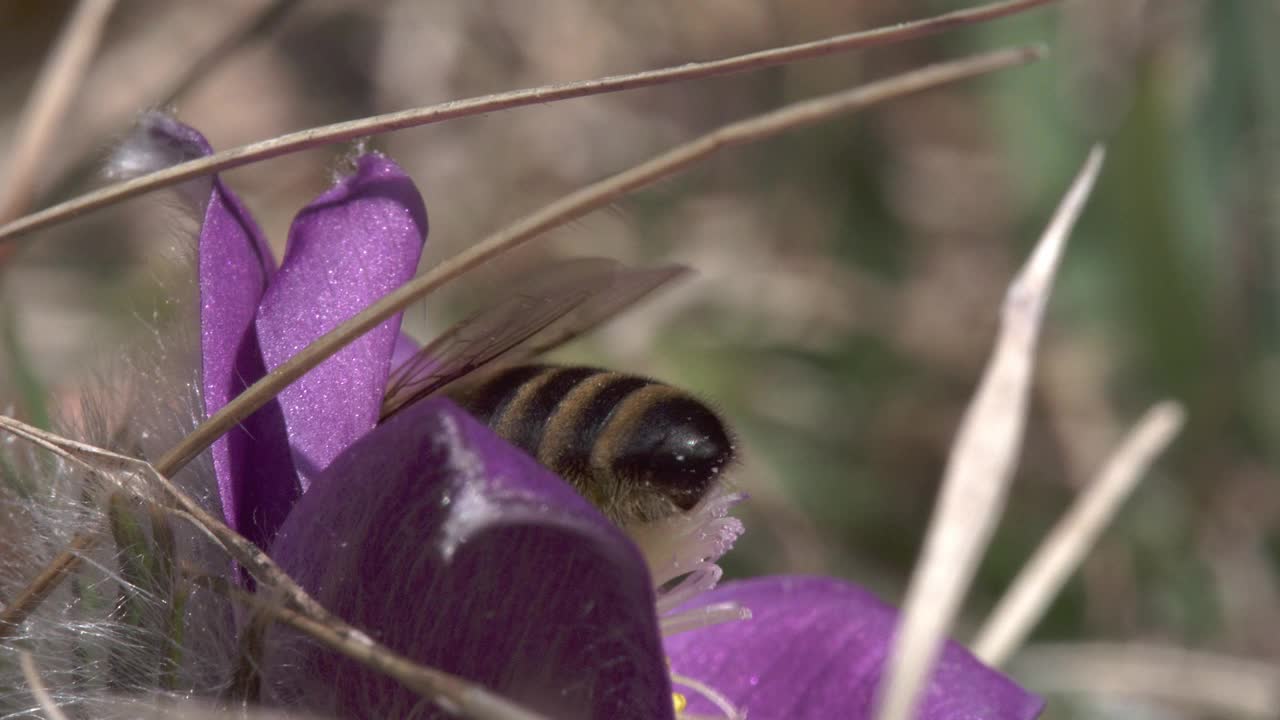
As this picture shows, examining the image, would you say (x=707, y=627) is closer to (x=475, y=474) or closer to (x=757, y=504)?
(x=475, y=474)

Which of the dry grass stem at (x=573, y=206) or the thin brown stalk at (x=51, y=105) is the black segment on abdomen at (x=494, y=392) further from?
the thin brown stalk at (x=51, y=105)

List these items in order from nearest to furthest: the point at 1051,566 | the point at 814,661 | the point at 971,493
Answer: the point at 971,493
the point at 814,661
the point at 1051,566

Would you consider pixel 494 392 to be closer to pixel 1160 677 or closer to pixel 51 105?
pixel 51 105

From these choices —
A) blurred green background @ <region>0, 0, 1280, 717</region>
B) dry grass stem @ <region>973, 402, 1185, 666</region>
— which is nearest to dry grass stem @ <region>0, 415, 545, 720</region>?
blurred green background @ <region>0, 0, 1280, 717</region>

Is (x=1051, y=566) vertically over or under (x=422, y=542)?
under

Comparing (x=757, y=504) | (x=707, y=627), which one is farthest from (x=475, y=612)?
(x=757, y=504)

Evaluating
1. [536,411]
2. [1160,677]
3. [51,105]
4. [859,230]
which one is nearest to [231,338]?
[536,411]
